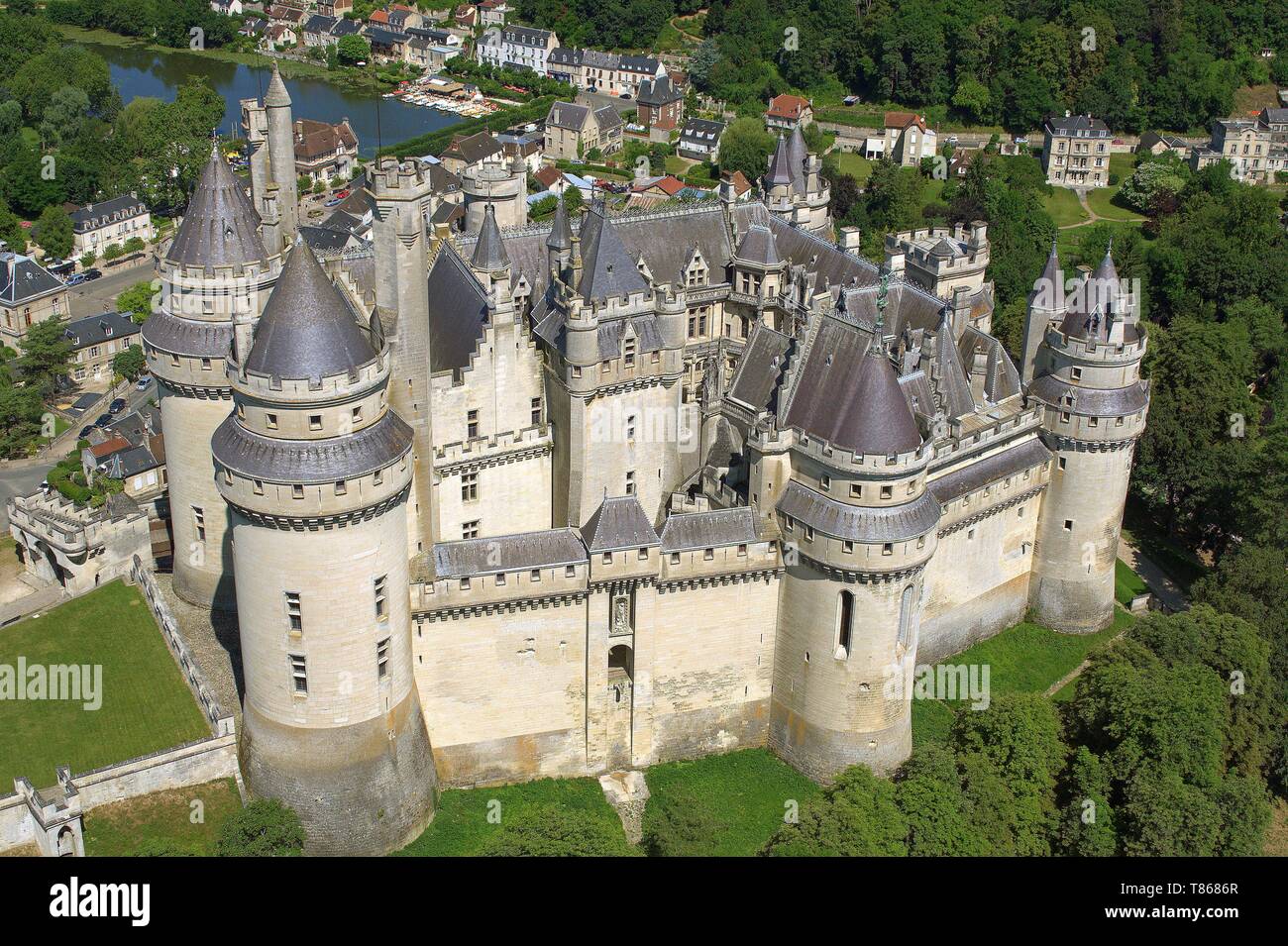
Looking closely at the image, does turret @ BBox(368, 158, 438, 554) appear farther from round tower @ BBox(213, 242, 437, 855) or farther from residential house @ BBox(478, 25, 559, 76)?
residential house @ BBox(478, 25, 559, 76)

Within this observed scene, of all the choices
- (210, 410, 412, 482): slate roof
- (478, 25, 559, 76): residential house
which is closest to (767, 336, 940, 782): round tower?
(210, 410, 412, 482): slate roof

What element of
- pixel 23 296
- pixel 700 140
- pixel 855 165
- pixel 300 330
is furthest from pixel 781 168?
pixel 700 140

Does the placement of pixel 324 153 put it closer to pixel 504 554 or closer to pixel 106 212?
pixel 106 212

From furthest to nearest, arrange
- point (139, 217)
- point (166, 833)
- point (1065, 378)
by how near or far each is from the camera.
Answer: point (139, 217), point (1065, 378), point (166, 833)

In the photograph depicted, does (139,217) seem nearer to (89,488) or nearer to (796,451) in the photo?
(89,488)

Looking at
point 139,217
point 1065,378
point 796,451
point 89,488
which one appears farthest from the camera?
point 139,217

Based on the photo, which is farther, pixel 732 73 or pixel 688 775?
pixel 732 73

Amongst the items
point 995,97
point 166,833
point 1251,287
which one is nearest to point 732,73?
point 995,97
